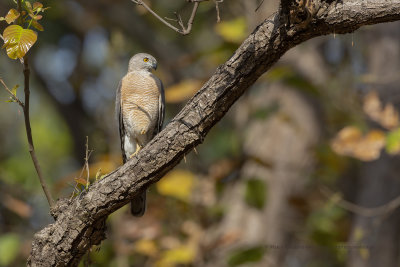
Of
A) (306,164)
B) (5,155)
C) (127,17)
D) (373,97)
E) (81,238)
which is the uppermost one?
(127,17)

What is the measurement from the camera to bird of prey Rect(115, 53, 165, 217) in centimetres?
533

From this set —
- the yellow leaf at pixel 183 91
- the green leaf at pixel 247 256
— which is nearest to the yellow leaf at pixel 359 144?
the green leaf at pixel 247 256

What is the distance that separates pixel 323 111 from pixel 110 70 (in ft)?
13.4

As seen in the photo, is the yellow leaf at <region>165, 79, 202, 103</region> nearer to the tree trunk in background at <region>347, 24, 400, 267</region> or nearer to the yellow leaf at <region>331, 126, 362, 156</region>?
the yellow leaf at <region>331, 126, 362, 156</region>

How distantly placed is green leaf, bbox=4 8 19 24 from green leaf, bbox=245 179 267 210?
3.63 m

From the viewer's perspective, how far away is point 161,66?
8.54m

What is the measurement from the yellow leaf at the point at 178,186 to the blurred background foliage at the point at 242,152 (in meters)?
0.02

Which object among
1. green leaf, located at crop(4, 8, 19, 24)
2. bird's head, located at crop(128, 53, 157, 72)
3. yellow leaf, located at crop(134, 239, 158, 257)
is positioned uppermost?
bird's head, located at crop(128, 53, 157, 72)

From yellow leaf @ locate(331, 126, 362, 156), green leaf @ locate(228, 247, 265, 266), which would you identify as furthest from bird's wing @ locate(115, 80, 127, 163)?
yellow leaf @ locate(331, 126, 362, 156)

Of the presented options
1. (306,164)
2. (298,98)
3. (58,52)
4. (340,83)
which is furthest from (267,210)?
(58,52)

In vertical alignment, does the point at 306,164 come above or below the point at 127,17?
below

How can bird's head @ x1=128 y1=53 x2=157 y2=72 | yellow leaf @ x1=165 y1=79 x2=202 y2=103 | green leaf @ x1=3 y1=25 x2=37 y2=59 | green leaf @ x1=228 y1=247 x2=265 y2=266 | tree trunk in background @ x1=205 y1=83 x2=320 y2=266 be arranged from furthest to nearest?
tree trunk in background @ x1=205 y1=83 x2=320 y2=266 < yellow leaf @ x1=165 y1=79 x2=202 y2=103 < bird's head @ x1=128 y1=53 x2=157 y2=72 < green leaf @ x1=228 y1=247 x2=265 y2=266 < green leaf @ x1=3 y1=25 x2=37 y2=59

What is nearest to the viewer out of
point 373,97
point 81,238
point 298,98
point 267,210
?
point 81,238

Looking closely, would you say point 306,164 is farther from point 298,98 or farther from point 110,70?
point 110,70
